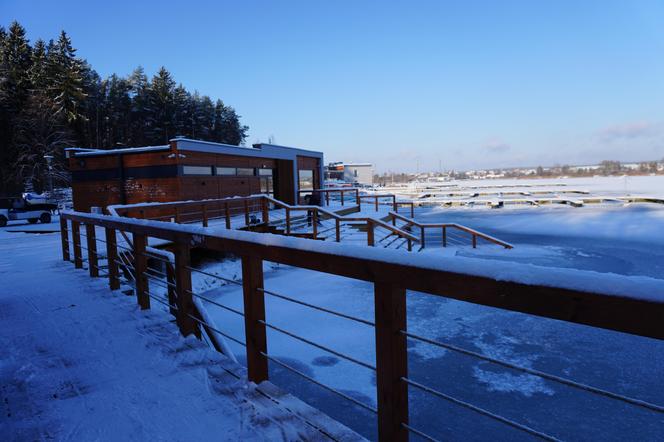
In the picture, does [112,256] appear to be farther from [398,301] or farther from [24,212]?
[24,212]

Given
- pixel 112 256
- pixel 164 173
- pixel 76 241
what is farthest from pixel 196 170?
pixel 112 256

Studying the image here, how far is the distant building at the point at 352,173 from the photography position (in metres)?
78.2

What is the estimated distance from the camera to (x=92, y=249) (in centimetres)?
660

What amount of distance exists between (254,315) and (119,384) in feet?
3.79

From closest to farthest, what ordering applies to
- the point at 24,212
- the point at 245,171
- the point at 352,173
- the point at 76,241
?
the point at 76,241 → the point at 245,171 → the point at 24,212 → the point at 352,173

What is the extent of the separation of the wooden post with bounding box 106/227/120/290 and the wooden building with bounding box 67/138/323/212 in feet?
39.2

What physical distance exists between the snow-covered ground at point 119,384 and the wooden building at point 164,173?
1280 cm

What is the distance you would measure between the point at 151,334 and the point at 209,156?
52.3 feet

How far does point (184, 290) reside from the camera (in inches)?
154

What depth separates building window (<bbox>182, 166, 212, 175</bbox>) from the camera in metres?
17.7

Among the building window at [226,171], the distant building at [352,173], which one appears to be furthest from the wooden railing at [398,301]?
the distant building at [352,173]

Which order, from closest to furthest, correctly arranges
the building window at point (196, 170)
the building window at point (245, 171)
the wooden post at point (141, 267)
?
the wooden post at point (141, 267) → the building window at point (196, 170) → the building window at point (245, 171)

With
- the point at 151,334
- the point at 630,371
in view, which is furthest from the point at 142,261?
the point at 630,371

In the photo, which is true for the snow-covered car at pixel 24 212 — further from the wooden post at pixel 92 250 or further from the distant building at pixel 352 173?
the distant building at pixel 352 173
